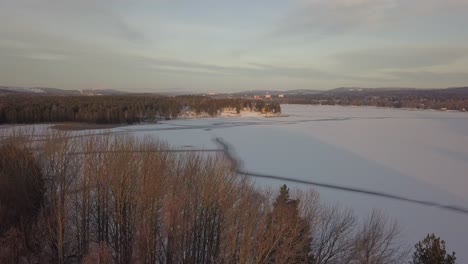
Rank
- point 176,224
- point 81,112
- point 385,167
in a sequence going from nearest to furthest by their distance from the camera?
point 176,224, point 385,167, point 81,112

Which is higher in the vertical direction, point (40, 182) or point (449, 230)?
point (40, 182)

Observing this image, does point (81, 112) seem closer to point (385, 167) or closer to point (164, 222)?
point (385, 167)

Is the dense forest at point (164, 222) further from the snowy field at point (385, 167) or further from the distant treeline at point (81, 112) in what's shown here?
the distant treeline at point (81, 112)

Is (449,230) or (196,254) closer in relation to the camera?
(196,254)

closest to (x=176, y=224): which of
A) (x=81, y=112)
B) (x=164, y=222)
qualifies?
(x=164, y=222)

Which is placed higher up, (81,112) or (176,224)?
(81,112)

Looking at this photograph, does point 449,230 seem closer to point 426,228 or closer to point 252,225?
point 426,228

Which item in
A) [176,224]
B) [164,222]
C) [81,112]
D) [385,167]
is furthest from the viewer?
[81,112]

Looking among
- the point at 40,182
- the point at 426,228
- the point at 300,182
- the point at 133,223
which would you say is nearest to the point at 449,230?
the point at 426,228
